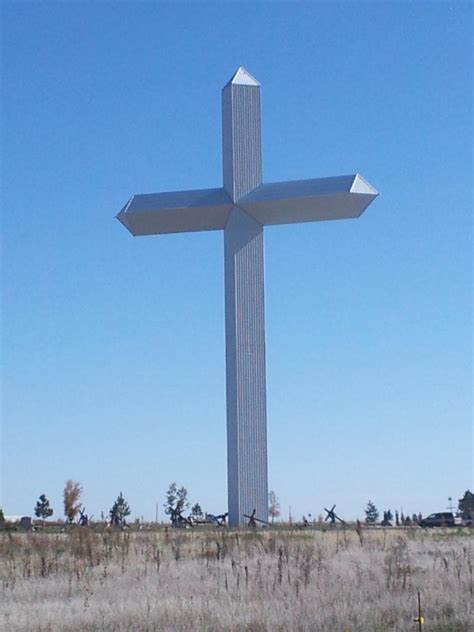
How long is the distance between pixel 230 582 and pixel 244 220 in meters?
17.0

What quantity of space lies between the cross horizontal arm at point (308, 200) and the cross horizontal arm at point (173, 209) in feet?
2.51

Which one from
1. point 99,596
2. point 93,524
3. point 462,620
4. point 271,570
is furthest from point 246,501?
point 462,620

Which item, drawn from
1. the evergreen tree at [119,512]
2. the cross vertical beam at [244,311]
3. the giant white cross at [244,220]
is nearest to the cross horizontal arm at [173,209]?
the giant white cross at [244,220]

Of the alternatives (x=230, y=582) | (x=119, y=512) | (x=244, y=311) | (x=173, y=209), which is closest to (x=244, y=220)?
(x=173, y=209)

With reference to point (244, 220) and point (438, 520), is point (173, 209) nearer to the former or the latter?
point (244, 220)

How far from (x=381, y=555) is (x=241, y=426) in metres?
11.5

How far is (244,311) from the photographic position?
101 feet

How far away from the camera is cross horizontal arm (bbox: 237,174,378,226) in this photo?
29406 millimetres

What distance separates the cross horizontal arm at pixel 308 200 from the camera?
2941cm

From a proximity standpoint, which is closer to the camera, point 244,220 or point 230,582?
point 230,582

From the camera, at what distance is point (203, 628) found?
39.7 ft

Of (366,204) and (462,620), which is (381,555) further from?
(366,204)

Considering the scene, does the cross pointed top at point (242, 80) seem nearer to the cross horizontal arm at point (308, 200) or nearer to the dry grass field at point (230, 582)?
the cross horizontal arm at point (308, 200)

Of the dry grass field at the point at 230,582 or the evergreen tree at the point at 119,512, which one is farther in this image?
the evergreen tree at the point at 119,512
